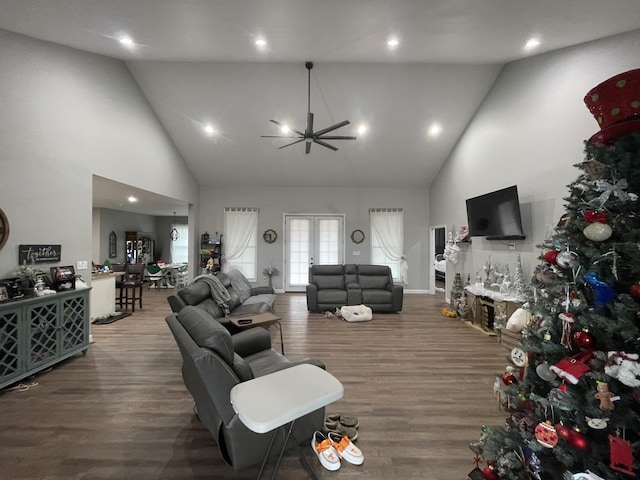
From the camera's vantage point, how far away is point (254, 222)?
789 centimetres

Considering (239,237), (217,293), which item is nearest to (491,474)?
(217,293)

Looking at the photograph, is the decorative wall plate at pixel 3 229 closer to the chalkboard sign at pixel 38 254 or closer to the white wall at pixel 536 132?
the chalkboard sign at pixel 38 254

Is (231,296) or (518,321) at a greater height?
(231,296)

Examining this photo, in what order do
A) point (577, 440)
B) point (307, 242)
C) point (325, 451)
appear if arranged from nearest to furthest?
point (577, 440), point (325, 451), point (307, 242)

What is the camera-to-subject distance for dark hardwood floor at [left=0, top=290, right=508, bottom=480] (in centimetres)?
176

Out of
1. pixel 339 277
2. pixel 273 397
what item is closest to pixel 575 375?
pixel 273 397

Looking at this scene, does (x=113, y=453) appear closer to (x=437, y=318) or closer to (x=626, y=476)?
(x=626, y=476)

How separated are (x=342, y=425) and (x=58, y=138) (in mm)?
4442

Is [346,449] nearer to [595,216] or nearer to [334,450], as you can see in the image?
[334,450]

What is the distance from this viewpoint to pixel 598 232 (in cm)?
111

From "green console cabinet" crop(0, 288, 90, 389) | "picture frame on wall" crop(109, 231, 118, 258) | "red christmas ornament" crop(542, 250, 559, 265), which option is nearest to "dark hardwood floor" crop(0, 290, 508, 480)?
"green console cabinet" crop(0, 288, 90, 389)

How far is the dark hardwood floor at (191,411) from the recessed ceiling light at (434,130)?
13.7ft

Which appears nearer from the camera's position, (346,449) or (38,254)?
(346,449)

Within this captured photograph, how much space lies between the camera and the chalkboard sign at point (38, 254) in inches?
118
